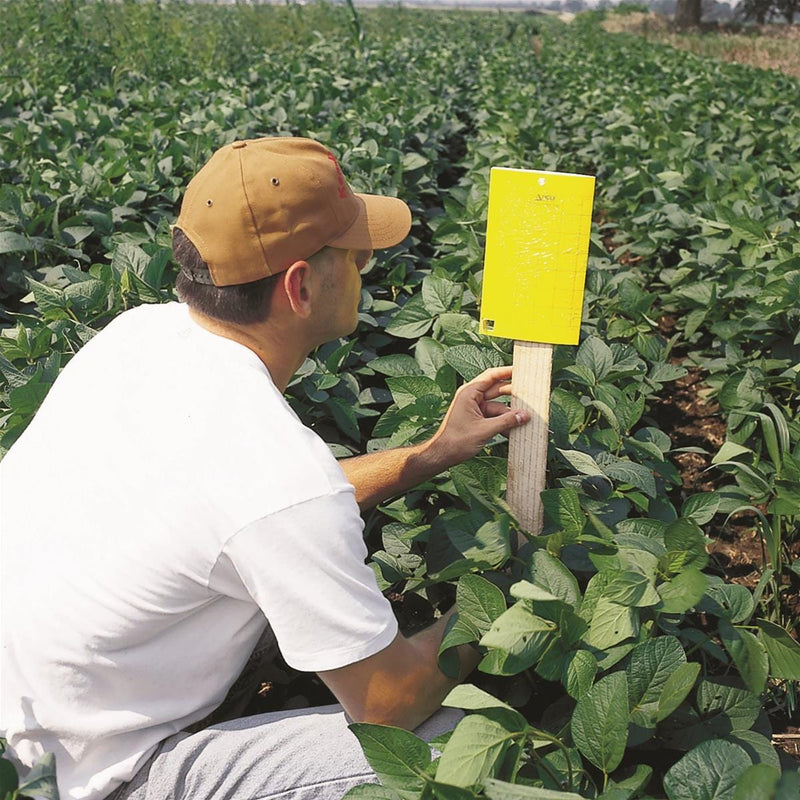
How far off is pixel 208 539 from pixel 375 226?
74 centimetres

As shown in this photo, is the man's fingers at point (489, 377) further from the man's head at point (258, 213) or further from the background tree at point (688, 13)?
the background tree at point (688, 13)

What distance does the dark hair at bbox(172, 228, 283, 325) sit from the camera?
1492mm

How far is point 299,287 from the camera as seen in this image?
1.52 metres

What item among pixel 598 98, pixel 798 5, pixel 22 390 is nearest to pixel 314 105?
pixel 598 98

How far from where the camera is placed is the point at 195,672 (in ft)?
4.62

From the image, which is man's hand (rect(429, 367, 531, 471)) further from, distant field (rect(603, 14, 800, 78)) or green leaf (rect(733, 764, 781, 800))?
distant field (rect(603, 14, 800, 78))

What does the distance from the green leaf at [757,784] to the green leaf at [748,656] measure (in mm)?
458

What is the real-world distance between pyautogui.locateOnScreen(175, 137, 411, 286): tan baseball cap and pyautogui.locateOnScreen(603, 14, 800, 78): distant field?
43.3 feet

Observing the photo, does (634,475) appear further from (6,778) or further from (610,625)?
(6,778)

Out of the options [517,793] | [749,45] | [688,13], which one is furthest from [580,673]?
[688,13]

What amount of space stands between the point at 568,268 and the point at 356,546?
2.24 ft

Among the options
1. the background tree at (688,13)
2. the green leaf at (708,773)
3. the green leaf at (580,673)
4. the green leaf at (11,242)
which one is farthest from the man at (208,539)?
the background tree at (688,13)

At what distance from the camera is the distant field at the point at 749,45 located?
17083 mm

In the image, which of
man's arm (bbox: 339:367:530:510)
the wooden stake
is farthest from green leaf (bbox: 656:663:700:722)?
man's arm (bbox: 339:367:530:510)
